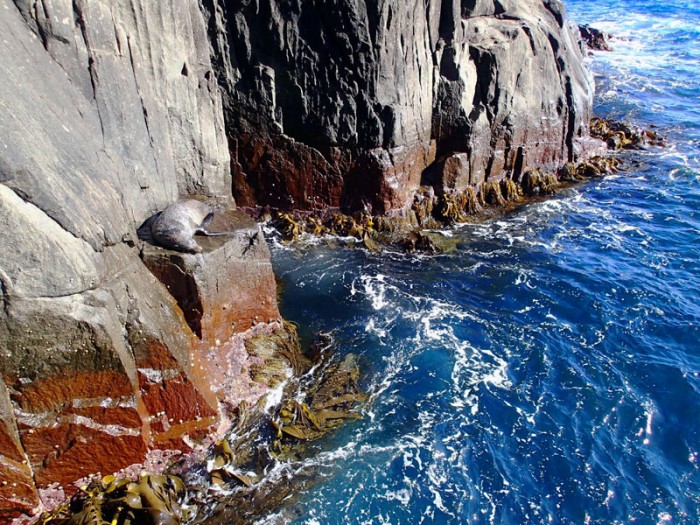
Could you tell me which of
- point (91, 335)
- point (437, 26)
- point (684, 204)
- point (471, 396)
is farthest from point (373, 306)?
point (684, 204)

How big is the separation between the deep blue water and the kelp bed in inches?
11.9

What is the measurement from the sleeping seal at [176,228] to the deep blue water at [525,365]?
3.01 m

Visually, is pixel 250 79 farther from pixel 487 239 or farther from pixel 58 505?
pixel 58 505

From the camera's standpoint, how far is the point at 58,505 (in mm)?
6055

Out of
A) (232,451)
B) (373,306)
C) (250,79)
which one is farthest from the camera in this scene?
(250,79)

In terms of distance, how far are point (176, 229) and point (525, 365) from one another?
6.31m

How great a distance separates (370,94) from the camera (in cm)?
1195

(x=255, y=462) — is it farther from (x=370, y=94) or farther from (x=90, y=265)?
(x=370, y=94)

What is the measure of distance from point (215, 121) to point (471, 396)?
696cm

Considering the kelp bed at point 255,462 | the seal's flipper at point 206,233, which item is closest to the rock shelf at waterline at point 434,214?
the seal's flipper at point 206,233

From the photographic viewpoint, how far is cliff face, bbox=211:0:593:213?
11.5 m

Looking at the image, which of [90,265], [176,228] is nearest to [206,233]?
[176,228]

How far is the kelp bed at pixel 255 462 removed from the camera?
6.00 m

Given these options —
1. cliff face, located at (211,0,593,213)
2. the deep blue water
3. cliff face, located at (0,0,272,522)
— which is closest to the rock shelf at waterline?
cliff face, located at (211,0,593,213)
